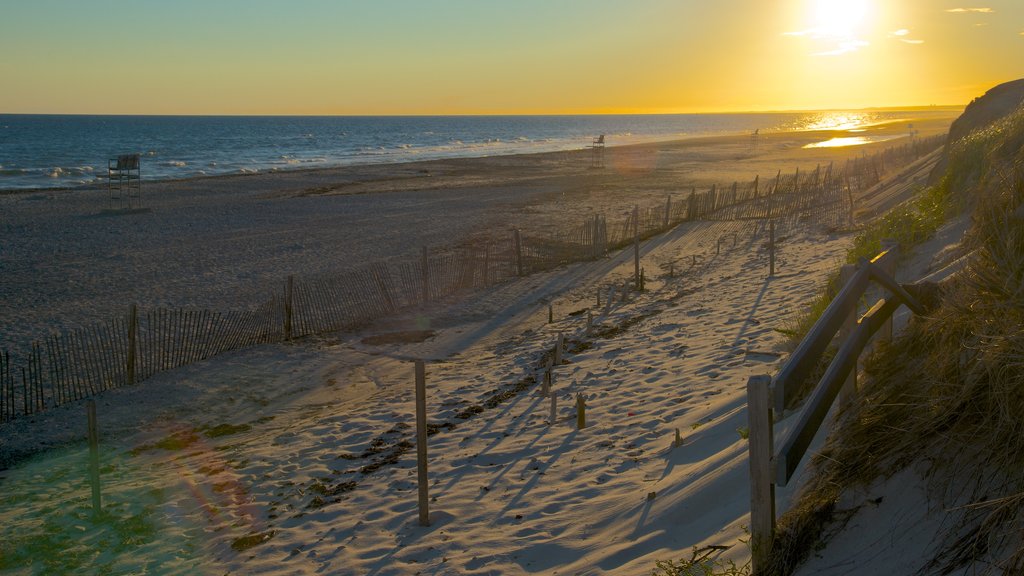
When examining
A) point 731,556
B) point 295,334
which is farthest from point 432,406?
point 731,556

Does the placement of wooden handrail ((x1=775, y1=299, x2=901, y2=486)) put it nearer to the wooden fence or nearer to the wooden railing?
the wooden railing

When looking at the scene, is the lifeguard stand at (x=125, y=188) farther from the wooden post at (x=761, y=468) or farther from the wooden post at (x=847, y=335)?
the wooden post at (x=761, y=468)

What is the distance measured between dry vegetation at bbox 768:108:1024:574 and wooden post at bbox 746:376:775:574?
0.24ft

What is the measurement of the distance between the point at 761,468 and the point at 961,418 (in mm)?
879

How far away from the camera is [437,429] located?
7473 millimetres

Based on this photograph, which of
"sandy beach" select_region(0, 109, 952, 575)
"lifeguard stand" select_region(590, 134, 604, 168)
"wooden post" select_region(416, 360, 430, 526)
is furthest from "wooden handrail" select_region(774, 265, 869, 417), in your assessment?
"lifeguard stand" select_region(590, 134, 604, 168)

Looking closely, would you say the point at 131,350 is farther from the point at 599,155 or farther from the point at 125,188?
the point at 599,155

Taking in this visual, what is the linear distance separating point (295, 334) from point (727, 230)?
1276cm

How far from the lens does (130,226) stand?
2441cm

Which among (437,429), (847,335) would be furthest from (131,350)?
(847,335)

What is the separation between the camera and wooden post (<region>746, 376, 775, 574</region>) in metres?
2.89

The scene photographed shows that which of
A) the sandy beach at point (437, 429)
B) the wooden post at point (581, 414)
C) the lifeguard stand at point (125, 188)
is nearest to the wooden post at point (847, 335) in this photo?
the sandy beach at point (437, 429)

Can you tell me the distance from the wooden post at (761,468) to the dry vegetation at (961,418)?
7 centimetres

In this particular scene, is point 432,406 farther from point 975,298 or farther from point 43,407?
point 975,298
